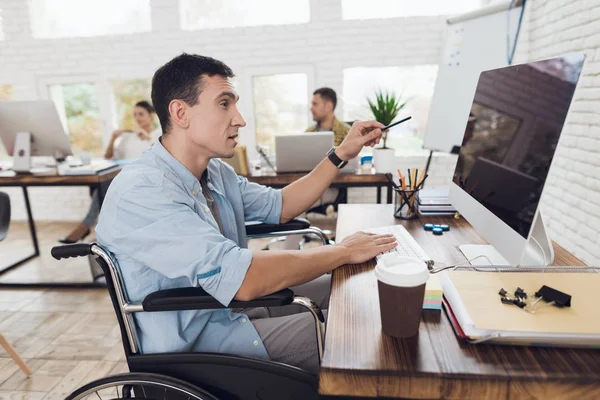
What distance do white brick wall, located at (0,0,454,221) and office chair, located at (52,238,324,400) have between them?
3.26 m

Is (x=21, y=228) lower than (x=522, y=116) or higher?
lower

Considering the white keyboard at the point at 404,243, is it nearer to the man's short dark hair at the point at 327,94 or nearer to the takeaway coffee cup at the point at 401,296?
the takeaway coffee cup at the point at 401,296

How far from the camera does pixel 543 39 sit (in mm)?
2971

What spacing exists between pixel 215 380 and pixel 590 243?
7.21 ft

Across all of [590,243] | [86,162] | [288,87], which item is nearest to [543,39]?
[590,243]

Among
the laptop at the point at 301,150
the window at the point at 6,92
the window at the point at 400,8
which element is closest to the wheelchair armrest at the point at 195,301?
the laptop at the point at 301,150

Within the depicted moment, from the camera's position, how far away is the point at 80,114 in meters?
4.47

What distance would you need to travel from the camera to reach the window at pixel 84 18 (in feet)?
13.8

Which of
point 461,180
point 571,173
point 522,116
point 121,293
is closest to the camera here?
point 522,116

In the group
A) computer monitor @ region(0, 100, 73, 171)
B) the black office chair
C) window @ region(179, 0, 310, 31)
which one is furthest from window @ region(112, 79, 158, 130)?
the black office chair

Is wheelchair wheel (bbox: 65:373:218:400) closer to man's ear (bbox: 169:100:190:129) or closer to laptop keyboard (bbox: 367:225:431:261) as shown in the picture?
laptop keyboard (bbox: 367:225:431:261)

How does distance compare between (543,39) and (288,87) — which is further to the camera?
(288,87)

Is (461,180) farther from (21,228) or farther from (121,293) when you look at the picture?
(21,228)

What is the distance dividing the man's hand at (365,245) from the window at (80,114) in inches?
159
